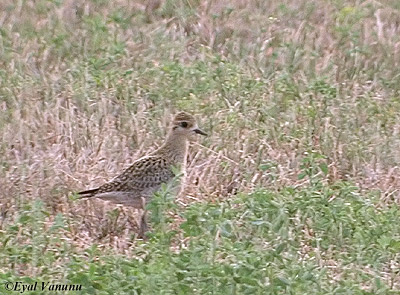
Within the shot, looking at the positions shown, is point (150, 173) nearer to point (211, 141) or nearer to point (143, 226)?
point (143, 226)

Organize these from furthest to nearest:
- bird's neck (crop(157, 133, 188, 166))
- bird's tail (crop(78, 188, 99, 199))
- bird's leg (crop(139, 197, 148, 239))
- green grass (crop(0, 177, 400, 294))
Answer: bird's neck (crop(157, 133, 188, 166)) < bird's tail (crop(78, 188, 99, 199)) < bird's leg (crop(139, 197, 148, 239)) < green grass (crop(0, 177, 400, 294))

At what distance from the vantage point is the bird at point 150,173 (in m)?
8.20

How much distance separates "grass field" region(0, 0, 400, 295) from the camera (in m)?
6.82

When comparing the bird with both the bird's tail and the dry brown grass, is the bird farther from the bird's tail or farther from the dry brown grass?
the dry brown grass

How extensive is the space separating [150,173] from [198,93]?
1.76m

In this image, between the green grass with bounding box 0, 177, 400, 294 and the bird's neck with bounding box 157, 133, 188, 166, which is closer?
the green grass with bounding box 0, 177, 400, 294

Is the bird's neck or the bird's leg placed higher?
the bird's neck

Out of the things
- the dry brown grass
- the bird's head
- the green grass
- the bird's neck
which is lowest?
the dry brown grass

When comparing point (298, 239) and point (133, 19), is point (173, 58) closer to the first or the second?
point (133, 19)

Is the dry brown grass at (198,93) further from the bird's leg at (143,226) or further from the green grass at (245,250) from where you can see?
the green grass at (245,250)

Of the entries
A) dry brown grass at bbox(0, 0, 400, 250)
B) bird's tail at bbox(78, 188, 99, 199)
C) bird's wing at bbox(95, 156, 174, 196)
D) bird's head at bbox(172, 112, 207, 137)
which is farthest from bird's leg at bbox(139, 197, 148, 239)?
bird's head at bbox(172, 112, 207, 137)

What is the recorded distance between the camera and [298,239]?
7.58 metres

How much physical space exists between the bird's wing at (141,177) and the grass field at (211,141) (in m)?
0.18

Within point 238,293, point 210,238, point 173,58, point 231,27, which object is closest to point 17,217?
point 210,238
